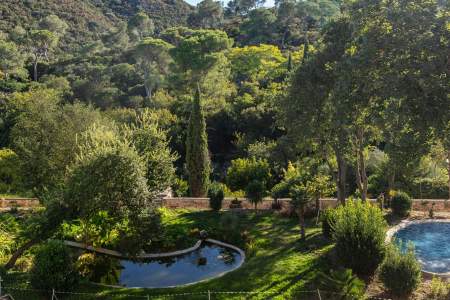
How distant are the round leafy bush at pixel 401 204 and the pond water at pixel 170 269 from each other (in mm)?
9491

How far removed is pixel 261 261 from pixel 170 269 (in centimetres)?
403

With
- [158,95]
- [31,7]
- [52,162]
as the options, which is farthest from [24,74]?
[52,162]

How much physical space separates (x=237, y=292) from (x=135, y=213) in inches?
206

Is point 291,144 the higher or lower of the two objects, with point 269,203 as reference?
higher

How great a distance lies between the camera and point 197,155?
31.5 m

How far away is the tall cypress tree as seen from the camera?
31438 millimetres

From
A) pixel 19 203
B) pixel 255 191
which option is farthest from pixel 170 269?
pixel 19 203

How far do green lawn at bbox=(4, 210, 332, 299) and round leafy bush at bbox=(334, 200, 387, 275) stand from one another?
1.35 meters

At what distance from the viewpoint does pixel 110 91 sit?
58688 millimetres

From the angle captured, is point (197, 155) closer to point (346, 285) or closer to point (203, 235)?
point (203, 235)

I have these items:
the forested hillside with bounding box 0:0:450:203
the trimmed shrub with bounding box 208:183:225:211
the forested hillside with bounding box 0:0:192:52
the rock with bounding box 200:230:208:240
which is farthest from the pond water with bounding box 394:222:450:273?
the forested hillside with bounding box 0:0:192:52

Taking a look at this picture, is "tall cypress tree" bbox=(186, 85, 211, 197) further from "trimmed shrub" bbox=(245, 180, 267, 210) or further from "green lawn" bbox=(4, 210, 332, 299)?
"trimmed shrub" bbox=(245, 180, 267, 210)

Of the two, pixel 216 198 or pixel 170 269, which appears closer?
pixel 170 269

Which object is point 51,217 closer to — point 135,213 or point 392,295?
point 135,213
